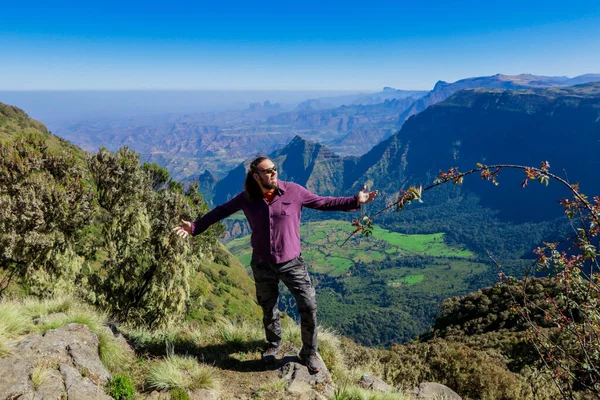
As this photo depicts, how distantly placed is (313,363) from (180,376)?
2.36 m

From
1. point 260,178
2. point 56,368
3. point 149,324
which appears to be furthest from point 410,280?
point 56,368

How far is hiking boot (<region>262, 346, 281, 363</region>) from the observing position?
667 cm

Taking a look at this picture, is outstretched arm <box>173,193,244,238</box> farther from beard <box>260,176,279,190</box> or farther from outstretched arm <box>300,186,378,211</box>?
outstretched arm <box>300,186,378,211</box>

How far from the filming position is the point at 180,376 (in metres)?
5.40

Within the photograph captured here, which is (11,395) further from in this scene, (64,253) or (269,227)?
(64,253)

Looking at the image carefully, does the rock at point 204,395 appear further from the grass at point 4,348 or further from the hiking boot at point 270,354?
the grass at point 4,348

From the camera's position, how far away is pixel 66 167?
643 inches

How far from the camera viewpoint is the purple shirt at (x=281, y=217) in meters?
5.74

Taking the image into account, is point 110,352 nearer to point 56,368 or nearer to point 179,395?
point 56,368

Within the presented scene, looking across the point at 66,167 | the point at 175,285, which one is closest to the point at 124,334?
the point at 175,285

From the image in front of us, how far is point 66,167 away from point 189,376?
49.4 feet

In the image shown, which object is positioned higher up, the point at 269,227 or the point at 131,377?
the point at 269,227

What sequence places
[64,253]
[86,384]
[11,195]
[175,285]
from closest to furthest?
[86,384], [11,195], [64,253], [175,285]

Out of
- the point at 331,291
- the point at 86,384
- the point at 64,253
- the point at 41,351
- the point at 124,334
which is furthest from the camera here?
the point at 331,291
